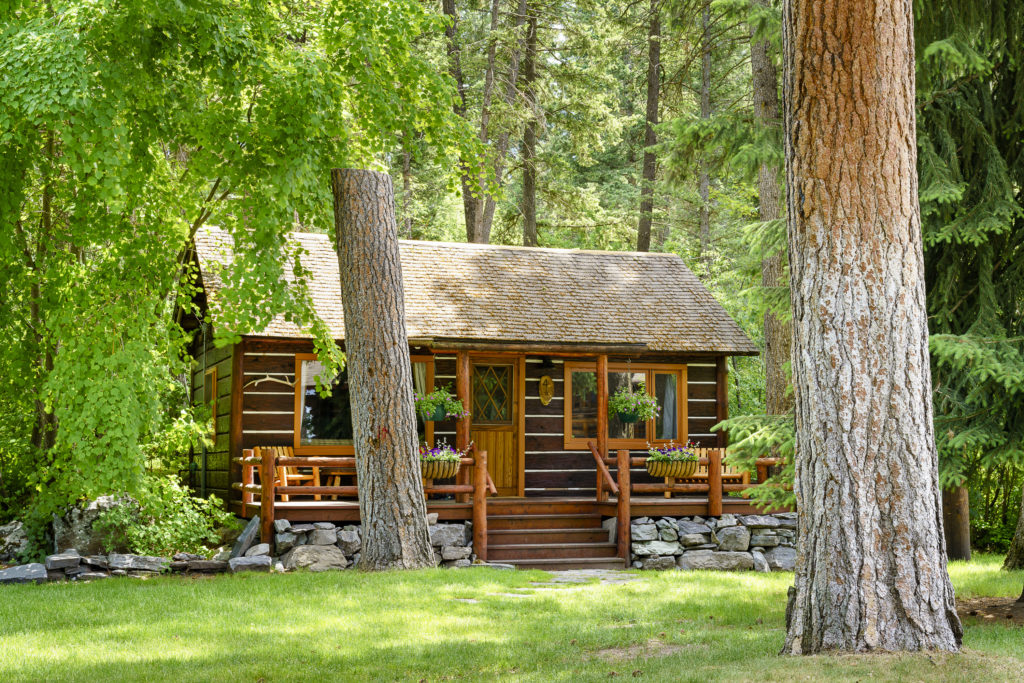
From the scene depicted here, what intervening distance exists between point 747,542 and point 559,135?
17201 mm

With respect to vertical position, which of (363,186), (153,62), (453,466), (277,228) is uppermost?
(153,62)

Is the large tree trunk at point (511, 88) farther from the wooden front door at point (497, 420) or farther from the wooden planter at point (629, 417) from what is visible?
the wooden planter at point (629, 417)

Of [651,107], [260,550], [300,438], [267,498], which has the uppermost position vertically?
[651,107]

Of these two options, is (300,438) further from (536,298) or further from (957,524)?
(957,524)

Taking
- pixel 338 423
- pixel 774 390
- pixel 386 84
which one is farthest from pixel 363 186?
pixel 774 390

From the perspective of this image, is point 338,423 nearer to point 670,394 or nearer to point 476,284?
point 476,284

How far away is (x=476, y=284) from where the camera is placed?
16.3 meters

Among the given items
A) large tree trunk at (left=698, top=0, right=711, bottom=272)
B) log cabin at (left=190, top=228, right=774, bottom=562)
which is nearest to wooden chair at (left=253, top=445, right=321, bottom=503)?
log cabin at (left=190, top=228, right=774, bottom=562)

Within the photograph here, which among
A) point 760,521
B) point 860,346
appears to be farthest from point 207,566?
point 860,346

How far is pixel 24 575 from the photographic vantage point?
34.2 ft

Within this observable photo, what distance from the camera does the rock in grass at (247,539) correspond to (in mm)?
12070

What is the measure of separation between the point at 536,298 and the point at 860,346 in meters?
10.8

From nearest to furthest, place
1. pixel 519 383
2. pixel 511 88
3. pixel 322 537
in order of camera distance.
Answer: pixel 322 537
pixel 519 383
pixel 511 88

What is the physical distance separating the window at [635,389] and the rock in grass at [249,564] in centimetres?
588
